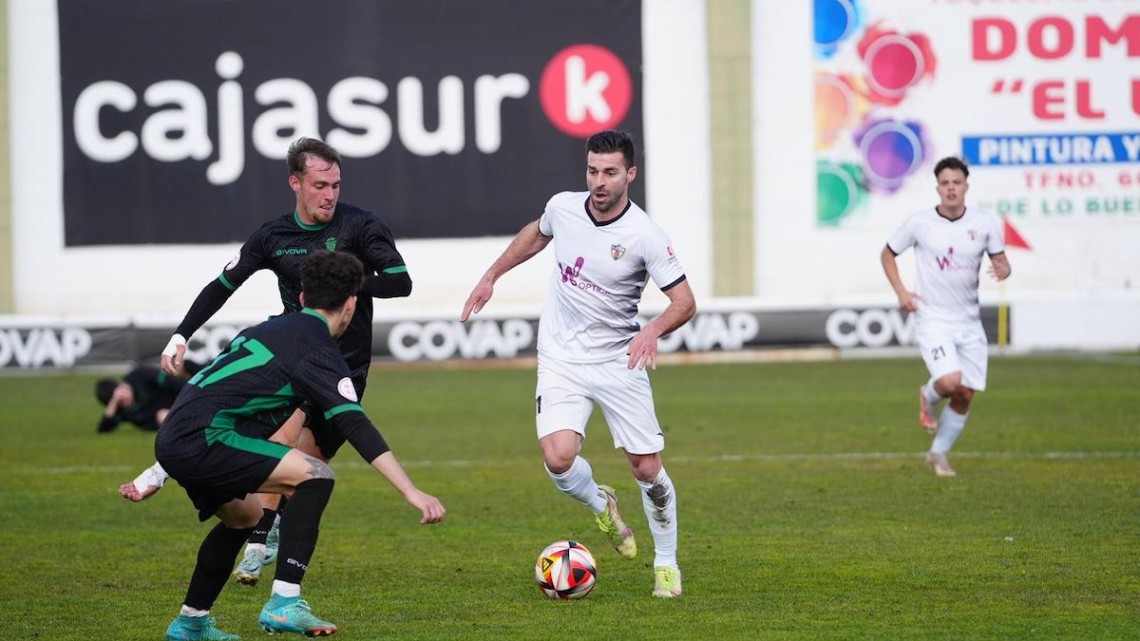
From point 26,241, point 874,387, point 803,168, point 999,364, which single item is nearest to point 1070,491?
point 874,387

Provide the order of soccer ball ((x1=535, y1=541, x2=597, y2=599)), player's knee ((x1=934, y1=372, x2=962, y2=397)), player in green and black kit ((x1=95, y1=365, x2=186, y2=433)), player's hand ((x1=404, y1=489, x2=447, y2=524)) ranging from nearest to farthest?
player's hand ((x1=404, y1=489, x2=447, y2=524))
soccer ball ((x1=535, y1=541, x2=597, y2=599))
player's knee ((x1=934, y1=372, x2=962, y2=397))
player in green and black kit ((x1=95, y1=365, x2=186, y2=433))

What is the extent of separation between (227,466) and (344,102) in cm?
2416

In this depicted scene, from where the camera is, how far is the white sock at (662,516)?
→ 809 centimetres

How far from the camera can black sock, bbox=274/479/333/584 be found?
21.5 feet

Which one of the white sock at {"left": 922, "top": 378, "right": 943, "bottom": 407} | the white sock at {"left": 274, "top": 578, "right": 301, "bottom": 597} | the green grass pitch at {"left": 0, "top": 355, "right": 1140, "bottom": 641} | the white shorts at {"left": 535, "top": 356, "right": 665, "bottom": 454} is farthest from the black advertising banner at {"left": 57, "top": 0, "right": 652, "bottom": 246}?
the white sock at {"left": 274, "top": 578, "right": 301, "bottom": 597}

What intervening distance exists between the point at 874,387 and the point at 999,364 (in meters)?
4.71

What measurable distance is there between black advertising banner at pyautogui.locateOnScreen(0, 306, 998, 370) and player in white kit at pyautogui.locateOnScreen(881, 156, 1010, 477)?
1505 centimetres

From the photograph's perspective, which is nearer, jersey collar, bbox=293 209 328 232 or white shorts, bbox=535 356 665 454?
white shorts, bbox=535 356 665 454

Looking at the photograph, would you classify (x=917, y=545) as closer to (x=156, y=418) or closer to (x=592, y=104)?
(x=156, y=418)

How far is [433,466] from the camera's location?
14391mm

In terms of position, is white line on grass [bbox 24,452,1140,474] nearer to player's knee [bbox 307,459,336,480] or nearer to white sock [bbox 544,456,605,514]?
white sock [bbox 544,456,605,514]

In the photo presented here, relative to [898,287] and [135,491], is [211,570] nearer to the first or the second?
[135,491]

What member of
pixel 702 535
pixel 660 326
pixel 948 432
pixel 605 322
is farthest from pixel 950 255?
pixel 660 326

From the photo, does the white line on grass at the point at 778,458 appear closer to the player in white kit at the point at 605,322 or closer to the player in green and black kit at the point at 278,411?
the player in white kit at the point at 605,322
